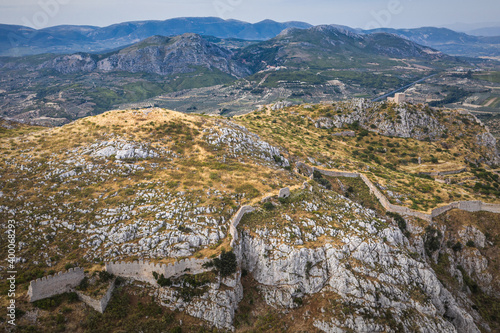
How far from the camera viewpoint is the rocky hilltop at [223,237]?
41000 millimetres

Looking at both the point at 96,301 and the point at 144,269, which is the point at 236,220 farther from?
the point at 96,301

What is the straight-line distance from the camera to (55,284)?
37312 mm

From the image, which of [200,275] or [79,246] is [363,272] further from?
[79,246]

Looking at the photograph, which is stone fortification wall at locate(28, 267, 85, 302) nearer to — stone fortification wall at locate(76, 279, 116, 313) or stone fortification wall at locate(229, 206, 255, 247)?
stone fortification wall at locate(76, 279, 116, 313)

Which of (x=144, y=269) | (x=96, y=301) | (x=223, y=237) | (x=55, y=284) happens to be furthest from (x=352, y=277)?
(x=55, y=284)

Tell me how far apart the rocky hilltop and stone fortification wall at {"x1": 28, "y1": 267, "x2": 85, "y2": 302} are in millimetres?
213

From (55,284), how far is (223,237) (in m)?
22.9

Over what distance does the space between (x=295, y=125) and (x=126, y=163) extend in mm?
75956

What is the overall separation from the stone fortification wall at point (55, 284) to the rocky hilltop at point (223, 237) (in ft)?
0.70

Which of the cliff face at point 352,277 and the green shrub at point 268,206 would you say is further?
the green shrub at point 268,206

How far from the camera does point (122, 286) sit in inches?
1610

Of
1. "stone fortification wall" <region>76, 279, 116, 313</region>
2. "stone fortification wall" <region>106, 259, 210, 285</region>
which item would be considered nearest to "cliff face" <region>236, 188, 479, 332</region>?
"stone fortification wall" <region>106, 259, 210, 285</region>

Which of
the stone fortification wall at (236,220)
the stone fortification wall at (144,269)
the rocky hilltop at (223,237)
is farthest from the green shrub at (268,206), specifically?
the stone fortification wall at (144,269)

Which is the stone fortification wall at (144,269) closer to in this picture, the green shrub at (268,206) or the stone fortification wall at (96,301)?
the stone fortification wall at (96,301)
